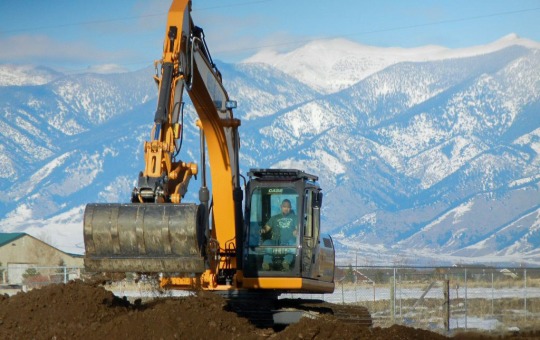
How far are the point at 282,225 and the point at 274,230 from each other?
187mm

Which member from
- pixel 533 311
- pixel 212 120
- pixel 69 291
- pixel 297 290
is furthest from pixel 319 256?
pixel 533 311

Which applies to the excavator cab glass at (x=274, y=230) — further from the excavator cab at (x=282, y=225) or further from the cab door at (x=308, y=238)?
the cab door at (x=308, y=238)

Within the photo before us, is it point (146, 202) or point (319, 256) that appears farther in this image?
point (319, 256)

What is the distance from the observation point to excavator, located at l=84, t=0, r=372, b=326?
19797 mm

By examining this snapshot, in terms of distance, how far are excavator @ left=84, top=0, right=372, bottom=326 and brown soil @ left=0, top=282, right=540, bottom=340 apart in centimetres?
88

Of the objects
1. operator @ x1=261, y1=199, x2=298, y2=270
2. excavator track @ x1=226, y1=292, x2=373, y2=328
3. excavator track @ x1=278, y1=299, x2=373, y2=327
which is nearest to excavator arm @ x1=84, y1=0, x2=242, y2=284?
operator @ x1=261, y1=199, x2=298, y2=270

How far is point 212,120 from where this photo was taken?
23.7 metres

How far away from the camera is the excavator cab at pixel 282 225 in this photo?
2333 centimetres

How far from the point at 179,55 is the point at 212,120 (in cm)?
320

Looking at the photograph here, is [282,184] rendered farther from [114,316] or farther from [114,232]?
[114,232]

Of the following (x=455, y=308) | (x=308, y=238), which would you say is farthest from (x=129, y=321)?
(x=455, y=308)

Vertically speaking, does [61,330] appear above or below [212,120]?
below

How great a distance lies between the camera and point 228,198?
24344 millimetres

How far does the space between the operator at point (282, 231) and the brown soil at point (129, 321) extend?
177cm
